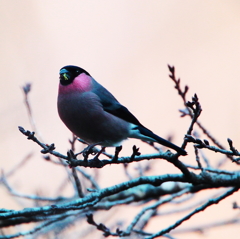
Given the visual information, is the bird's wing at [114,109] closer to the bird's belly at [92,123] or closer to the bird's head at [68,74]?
the bird's belly at [92,123]

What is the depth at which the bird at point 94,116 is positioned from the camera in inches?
128

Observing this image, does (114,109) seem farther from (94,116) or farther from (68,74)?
(68,74)

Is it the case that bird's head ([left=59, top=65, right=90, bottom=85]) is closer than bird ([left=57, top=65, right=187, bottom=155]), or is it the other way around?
bird ([left=57, top=65, right=187, bottom=155])

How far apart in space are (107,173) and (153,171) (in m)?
1.01

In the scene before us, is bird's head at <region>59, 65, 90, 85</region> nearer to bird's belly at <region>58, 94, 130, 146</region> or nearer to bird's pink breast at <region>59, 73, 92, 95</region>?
bird's pink breast at <region>59, 73, 92, 95</region>

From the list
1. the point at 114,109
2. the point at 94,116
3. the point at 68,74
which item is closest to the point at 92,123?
the point at 94,116

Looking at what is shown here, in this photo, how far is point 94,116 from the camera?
10.9 ft

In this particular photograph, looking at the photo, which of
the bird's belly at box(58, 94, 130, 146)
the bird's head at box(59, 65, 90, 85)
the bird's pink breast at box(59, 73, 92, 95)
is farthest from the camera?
the bird's head at box(59, 65, 90, 85)

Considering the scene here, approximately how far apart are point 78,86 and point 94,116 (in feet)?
1.47

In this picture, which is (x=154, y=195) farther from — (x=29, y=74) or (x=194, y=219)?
(x=29, y=74)

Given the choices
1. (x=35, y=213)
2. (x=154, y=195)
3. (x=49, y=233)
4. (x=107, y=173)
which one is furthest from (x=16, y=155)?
(x=35, y=213)

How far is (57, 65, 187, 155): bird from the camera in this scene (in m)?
3.24

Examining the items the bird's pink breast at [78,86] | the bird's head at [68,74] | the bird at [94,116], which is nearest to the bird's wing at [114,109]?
the bird at [94,116]

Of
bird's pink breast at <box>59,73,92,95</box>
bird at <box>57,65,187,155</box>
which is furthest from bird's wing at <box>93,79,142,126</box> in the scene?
bird's pink breast at <box>59,73,92,95</box>
